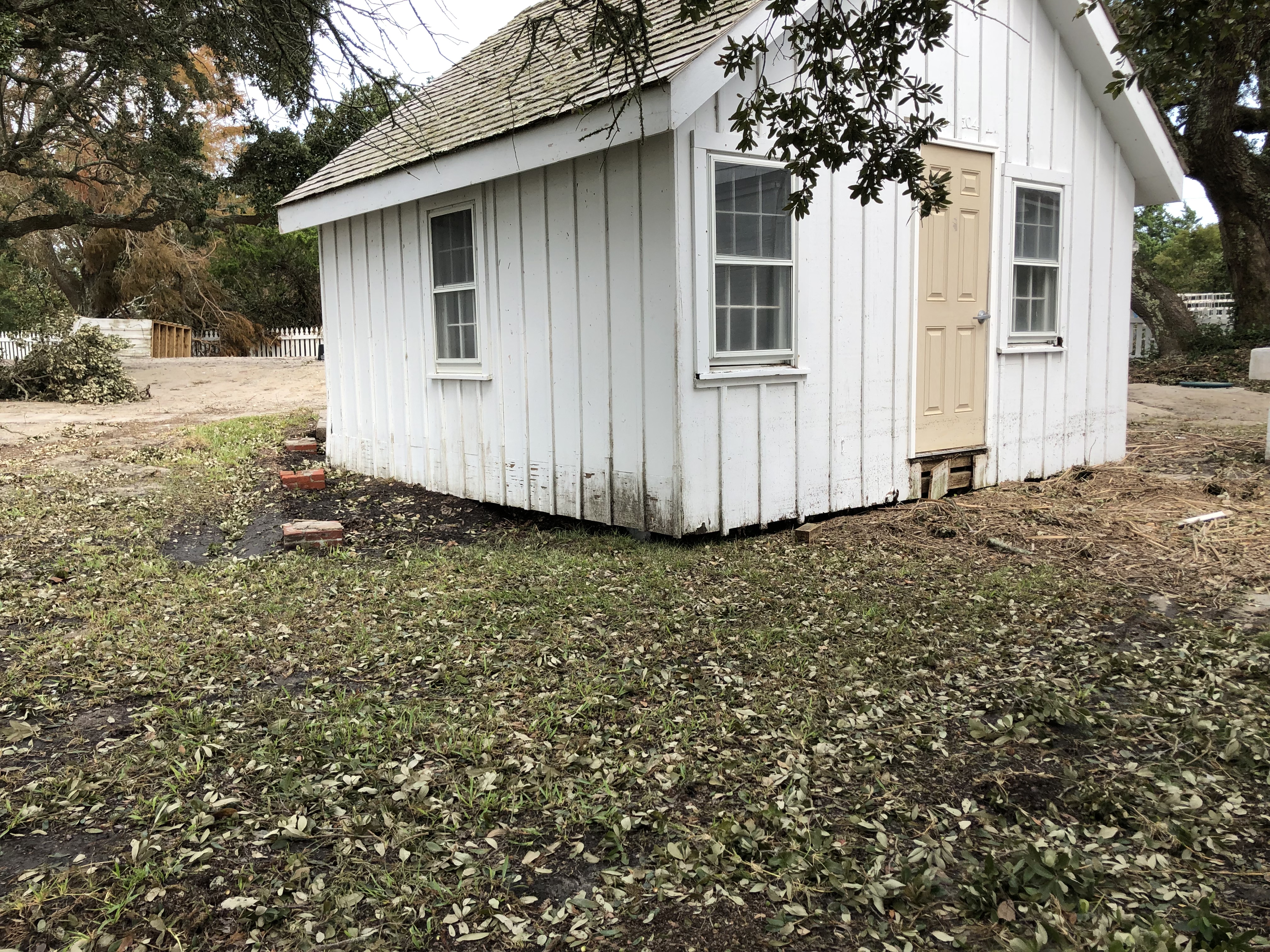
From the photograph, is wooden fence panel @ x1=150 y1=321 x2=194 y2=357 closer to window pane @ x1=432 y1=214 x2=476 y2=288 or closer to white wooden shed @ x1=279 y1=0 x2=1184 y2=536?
white wooden shed @ x1=279 y1=0 x2=1184 y2=536

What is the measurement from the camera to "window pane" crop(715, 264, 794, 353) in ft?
21.2

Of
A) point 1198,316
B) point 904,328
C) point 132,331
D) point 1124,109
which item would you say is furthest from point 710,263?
point 132,331

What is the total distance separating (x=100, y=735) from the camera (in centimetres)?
369

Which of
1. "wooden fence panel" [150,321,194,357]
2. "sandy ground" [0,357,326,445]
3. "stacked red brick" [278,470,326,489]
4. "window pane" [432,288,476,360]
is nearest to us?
"window pane" [432,288,476,360]

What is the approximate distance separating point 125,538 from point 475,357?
3.06m

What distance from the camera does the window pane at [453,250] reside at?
806 cm

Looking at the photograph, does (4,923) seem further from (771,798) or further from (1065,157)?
(1065,157)

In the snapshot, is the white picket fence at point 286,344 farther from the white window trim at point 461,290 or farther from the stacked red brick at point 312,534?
the stacked red brick at point 312,534

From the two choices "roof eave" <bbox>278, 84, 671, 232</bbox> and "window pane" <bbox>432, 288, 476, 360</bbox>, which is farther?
"window pane" <bbox>432, 288, 476, 360</bbox>

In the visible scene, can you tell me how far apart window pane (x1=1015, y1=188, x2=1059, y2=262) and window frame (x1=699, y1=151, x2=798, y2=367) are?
2.86 metres

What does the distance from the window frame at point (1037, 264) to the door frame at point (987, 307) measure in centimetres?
17

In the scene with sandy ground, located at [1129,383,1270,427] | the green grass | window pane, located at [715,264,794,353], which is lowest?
the green grass

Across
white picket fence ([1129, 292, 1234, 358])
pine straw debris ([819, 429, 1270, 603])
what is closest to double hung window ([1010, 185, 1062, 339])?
pine straw debris ([819, 429, 1270, 603])

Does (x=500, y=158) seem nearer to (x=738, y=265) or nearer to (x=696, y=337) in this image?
(x=738, y=265)
